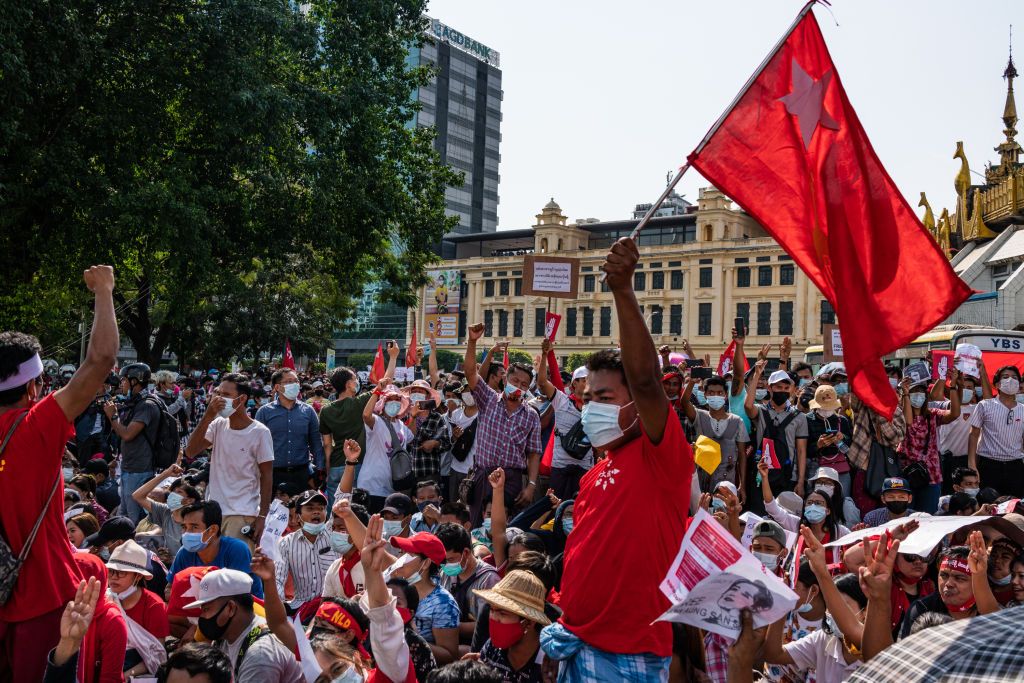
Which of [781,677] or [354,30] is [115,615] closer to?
[781,677]

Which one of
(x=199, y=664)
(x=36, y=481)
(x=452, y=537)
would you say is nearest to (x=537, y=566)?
(x=452, y=537)

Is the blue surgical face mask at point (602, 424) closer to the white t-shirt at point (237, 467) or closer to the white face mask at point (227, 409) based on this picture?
the white face mask at point (227, 409)

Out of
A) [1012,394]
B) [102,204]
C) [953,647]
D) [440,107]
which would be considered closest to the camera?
[953,647]

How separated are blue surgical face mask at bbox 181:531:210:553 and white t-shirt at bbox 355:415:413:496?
3503mm

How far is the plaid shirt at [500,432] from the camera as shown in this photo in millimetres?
8344

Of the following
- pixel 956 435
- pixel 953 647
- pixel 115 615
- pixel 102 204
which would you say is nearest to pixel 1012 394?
pixel 956 435

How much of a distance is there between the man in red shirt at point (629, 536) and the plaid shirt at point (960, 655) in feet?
6.18

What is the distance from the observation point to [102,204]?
50.6 feet

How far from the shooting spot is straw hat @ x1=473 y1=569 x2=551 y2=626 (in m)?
4.49

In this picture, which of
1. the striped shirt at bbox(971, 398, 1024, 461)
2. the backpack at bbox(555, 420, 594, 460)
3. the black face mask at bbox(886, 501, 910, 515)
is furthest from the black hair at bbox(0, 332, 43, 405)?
the striped shirt at bbox(971, 398, 1024, 461)

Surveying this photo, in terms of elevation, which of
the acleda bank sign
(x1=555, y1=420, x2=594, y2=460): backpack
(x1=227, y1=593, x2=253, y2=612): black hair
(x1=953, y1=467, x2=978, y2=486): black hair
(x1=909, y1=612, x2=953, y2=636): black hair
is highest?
the acleda bank sign

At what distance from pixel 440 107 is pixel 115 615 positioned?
331ft

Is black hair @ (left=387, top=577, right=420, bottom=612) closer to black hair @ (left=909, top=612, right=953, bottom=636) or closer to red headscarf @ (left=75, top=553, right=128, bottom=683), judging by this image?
red headscarf @ (left=75, top=553, right=128, bottom=683)

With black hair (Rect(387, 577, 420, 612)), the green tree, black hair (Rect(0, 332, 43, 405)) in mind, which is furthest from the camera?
the green tree
